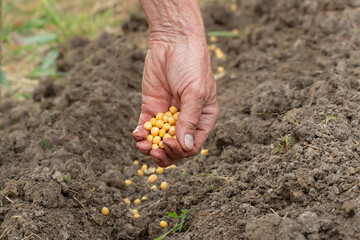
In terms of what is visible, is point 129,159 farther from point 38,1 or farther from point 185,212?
point 38,1

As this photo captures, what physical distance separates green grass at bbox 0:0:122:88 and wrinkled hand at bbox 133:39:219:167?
2.12 meters

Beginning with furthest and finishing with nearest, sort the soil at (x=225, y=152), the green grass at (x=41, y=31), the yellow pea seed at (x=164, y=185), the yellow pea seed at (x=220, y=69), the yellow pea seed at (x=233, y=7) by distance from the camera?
the yellow pea seed at (x=233, y=7) → the green grass at (x=41, y=31) → the yellow pea seed at (x=220, y=69) → the yellow pea seed at (x=164, y=185) → the soil at (x=225, y=152)

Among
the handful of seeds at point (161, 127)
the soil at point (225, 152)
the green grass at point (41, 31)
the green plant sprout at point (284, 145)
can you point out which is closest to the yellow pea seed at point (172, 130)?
the handful of seeds at point (161, 127)

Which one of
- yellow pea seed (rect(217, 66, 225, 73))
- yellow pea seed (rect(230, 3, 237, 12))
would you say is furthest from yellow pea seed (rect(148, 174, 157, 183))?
yellow pea seed (rect(230, 3, 237, 12))

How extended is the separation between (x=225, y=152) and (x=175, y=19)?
883 mm

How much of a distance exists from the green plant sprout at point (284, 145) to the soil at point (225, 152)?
0.01m

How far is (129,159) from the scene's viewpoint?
3.22m

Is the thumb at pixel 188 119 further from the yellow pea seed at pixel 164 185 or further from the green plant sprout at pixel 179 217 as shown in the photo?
the yellow pea seed at pixel 164 185

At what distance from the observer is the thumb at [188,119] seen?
2359 mm

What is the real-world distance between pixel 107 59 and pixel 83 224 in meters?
1.95

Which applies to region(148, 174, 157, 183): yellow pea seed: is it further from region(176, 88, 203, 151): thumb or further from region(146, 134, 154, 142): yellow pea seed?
region(176, 88, 203, 151): thumb

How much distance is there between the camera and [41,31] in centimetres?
555

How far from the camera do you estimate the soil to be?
2154mm

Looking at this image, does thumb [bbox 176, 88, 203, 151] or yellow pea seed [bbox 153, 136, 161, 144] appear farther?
yellow pea seed [bbox 153, 136, 161, 144]
